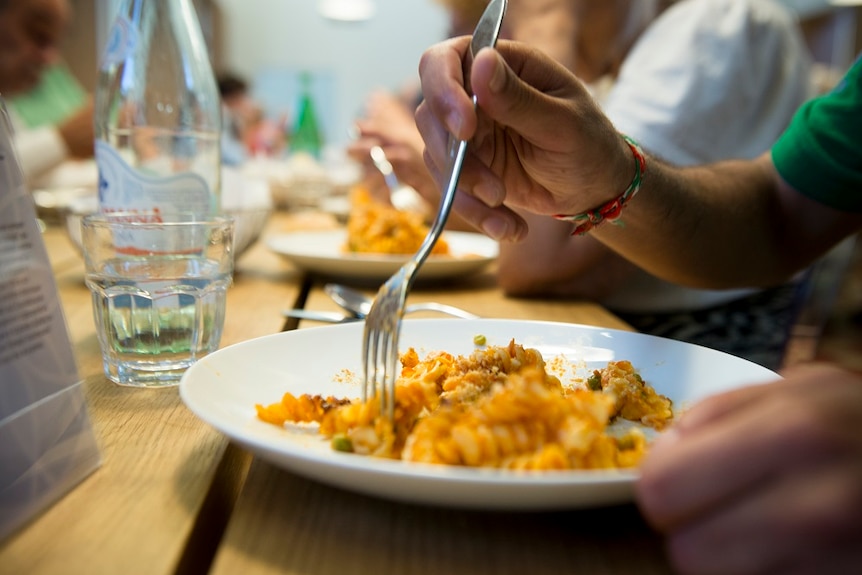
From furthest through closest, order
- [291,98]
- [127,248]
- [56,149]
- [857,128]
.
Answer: [291,98]
[56,149]
[857,128]
[127,248]

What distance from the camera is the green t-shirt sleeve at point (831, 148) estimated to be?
3.46 feet

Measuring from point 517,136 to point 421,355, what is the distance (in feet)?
0.85

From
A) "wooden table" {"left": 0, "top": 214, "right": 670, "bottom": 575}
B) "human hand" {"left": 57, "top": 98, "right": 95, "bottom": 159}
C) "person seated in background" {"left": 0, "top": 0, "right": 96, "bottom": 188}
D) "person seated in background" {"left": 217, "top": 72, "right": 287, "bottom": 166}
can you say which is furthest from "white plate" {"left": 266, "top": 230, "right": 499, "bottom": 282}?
"person seated in background" {"left": 217, "top": 72, "right": 287, "bottom": 166}

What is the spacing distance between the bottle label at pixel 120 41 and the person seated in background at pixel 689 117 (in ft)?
2.16

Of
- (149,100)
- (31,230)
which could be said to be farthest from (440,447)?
(149,100)

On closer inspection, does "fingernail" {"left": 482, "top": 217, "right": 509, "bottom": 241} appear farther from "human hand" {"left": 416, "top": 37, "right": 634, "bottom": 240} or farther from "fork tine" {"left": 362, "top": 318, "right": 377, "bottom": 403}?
"fork tine" {"left": 362, "top": 318, "right": 377, "bottom": 403}

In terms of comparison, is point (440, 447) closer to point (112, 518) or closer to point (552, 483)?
point (552, 483)

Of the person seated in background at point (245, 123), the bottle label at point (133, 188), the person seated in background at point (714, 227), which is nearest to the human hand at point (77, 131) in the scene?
the bottle label at point (133, 188)

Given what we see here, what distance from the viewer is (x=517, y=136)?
77 cm

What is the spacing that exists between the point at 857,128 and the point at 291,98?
32.3 feet

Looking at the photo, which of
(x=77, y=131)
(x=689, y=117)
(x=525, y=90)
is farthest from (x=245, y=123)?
(x=525, y=90)

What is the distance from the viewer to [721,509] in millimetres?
311

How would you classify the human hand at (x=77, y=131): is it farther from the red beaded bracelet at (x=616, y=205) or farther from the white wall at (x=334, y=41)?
the white wall at (x=334, y=41)

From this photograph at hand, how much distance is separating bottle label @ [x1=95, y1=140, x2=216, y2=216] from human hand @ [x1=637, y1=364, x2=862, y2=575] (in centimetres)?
73
